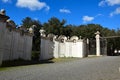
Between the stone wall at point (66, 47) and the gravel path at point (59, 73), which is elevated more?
the stone wall at point (66, 47)

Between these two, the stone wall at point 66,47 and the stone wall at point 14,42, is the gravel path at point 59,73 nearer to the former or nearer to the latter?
the stone wall at point 14,42

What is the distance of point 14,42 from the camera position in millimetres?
23203

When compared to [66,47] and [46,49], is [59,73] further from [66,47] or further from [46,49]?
[66,47]

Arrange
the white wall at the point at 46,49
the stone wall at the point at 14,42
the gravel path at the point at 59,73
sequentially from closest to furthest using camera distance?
the gravel path at the point at 59,73 < the stone wall at the point at 14,42 < the white wall at the point at 46,49

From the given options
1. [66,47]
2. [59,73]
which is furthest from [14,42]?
[66,47]

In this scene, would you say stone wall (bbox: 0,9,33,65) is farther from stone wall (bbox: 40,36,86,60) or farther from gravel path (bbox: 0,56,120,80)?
stone wall (bbox: 40,36,86,60)

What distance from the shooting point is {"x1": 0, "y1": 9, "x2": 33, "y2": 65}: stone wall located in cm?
1996

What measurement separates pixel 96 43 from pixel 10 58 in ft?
75.2

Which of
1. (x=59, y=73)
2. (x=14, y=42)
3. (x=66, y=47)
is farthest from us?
(x=66, y=47)

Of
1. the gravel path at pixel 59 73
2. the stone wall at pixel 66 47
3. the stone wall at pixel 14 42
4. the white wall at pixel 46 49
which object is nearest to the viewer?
the gravel path at pixel 59 73

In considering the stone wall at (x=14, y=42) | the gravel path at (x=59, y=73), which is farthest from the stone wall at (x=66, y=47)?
the gravel path at (x=59, y=73)

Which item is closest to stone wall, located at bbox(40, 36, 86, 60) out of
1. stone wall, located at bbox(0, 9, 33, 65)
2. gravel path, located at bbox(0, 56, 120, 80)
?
stone wall, located at bbox(0, 9, 33, 65)

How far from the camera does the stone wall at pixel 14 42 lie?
20.0 meters

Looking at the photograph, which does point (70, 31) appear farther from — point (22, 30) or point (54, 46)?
point (22, 30)
